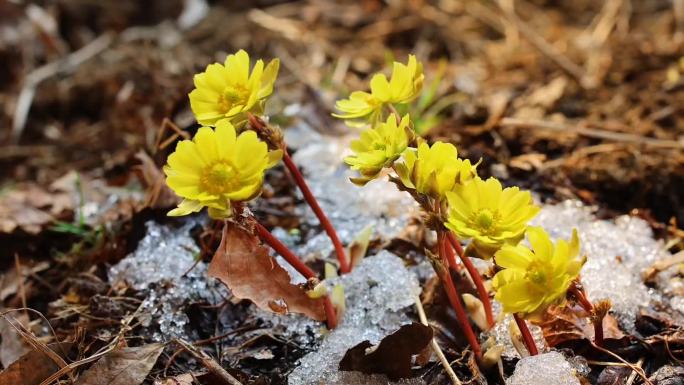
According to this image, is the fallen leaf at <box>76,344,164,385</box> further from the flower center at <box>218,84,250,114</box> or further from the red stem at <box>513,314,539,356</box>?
the red stem at <box>513,314,539,356</box>

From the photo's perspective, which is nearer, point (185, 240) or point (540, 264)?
point (540, 264)

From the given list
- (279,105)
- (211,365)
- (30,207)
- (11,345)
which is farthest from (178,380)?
(279,105)

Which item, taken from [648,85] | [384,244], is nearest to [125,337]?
[384,244]

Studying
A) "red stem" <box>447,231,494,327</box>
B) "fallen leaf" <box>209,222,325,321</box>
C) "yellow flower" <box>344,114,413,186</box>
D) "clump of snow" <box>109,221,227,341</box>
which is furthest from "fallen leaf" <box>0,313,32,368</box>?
"red stem" <box>447,231,494,327</box>

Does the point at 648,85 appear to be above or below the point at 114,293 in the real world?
above

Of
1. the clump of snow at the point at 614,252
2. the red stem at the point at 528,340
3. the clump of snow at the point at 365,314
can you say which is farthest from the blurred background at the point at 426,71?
the red stem at the point at 528,340

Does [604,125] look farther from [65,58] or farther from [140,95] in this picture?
[65,58]

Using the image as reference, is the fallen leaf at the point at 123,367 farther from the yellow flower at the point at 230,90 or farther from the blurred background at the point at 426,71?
the blurred background at the point at 426,71
